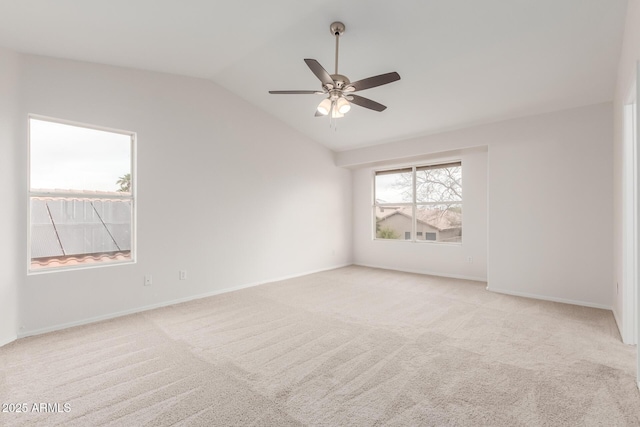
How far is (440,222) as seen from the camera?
590cm

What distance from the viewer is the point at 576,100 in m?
3.84

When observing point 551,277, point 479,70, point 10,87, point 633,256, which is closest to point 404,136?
point 479,70

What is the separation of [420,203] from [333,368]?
4.48 metres

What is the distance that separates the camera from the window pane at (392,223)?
641cm

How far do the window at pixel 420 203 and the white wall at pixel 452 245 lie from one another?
15 centimetres

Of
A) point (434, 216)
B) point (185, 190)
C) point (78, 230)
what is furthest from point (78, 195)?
point (434, 216)

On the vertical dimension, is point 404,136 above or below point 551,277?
above

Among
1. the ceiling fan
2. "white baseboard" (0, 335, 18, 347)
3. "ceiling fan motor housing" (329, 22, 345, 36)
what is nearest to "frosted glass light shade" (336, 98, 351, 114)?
the ceiling fan

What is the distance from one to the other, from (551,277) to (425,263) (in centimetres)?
213

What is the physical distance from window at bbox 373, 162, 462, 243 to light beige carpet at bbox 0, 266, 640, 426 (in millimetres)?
2178

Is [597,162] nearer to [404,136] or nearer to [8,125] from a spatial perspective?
[404,136]

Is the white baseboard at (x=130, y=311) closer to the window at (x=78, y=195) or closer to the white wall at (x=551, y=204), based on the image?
the window at (x=78, y=195)

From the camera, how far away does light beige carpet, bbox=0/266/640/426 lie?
1826mm

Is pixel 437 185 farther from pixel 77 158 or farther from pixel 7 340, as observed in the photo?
pixel 7 340
